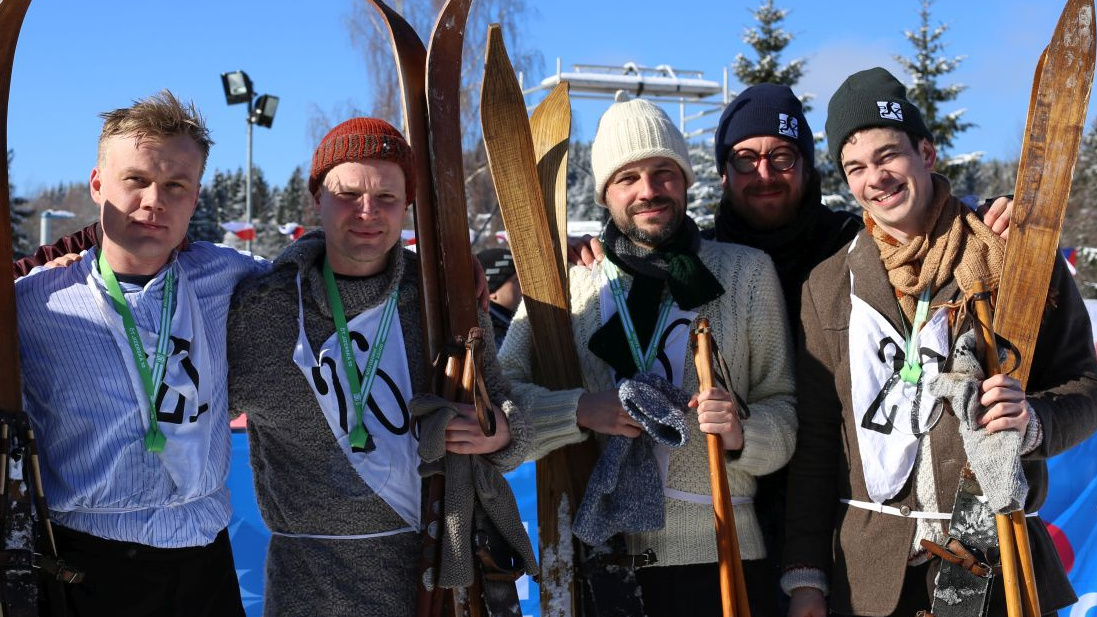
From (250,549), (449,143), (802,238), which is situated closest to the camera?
(449,143)

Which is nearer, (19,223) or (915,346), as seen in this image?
(915,346)

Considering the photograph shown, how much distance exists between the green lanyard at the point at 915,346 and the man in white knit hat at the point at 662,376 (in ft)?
1.02

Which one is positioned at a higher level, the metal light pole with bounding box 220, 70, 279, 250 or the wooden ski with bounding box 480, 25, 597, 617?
the metal light pole with bounding box 220, 70, 279, 250

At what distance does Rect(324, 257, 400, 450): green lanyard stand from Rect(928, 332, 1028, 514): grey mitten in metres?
1.27

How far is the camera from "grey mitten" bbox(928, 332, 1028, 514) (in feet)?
6.32

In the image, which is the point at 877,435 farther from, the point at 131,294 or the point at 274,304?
the point at 131,294

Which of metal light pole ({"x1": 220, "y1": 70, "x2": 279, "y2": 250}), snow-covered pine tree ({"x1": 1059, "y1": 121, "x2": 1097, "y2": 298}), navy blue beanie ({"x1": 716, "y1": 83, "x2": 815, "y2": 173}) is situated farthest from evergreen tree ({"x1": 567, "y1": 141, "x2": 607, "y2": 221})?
navy blue beanie ({"x1": 716, "y1": 83, "x2": 815, "y2": 173})

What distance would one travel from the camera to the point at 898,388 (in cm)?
215

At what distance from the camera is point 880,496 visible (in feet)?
7.07

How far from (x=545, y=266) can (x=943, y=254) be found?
39.6 inches

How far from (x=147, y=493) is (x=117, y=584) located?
0.69 ft

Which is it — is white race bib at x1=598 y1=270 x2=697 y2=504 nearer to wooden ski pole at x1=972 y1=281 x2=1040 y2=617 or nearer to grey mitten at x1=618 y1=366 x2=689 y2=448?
grey mitten at x1=618 y1=366 x2=689 y2=448

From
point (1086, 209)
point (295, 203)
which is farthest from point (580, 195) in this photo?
point (1086, 209)

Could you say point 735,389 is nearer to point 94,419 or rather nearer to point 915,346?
point 915,346
